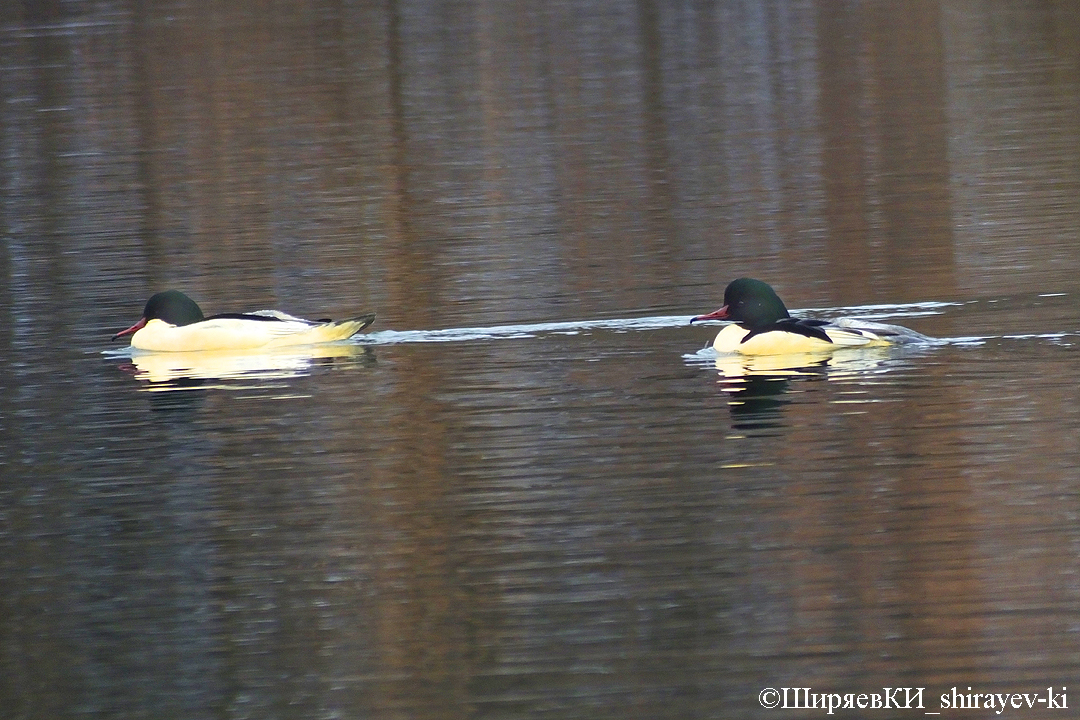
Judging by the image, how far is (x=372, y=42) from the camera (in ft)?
166

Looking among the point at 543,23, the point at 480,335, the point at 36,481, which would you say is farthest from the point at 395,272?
the point at 543,23

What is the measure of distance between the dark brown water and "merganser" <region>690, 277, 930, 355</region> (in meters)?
0.21

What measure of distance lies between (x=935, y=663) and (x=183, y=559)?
4112 mm

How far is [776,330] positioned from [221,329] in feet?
14.6

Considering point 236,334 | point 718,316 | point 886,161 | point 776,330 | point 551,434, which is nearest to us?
point 551,434

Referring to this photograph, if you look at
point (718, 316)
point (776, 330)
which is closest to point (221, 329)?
point (718, 316)

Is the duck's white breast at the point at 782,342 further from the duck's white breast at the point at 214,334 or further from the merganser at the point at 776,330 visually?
the duck's white breast at the point at 214,334

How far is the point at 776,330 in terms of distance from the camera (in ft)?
50.1

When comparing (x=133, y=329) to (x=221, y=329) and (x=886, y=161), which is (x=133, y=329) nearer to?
(x=221, y=329)

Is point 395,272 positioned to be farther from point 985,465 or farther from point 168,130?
point 168,130

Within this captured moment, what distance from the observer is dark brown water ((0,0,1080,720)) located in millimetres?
9117

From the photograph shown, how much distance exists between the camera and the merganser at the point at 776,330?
49.4ft

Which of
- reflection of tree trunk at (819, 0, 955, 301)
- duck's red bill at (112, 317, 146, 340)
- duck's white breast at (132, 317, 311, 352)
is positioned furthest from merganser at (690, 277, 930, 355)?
duck's red bill at (112, 317, 146, 340)

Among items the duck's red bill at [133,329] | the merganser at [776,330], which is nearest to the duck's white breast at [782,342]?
the merganser at [776,330]
